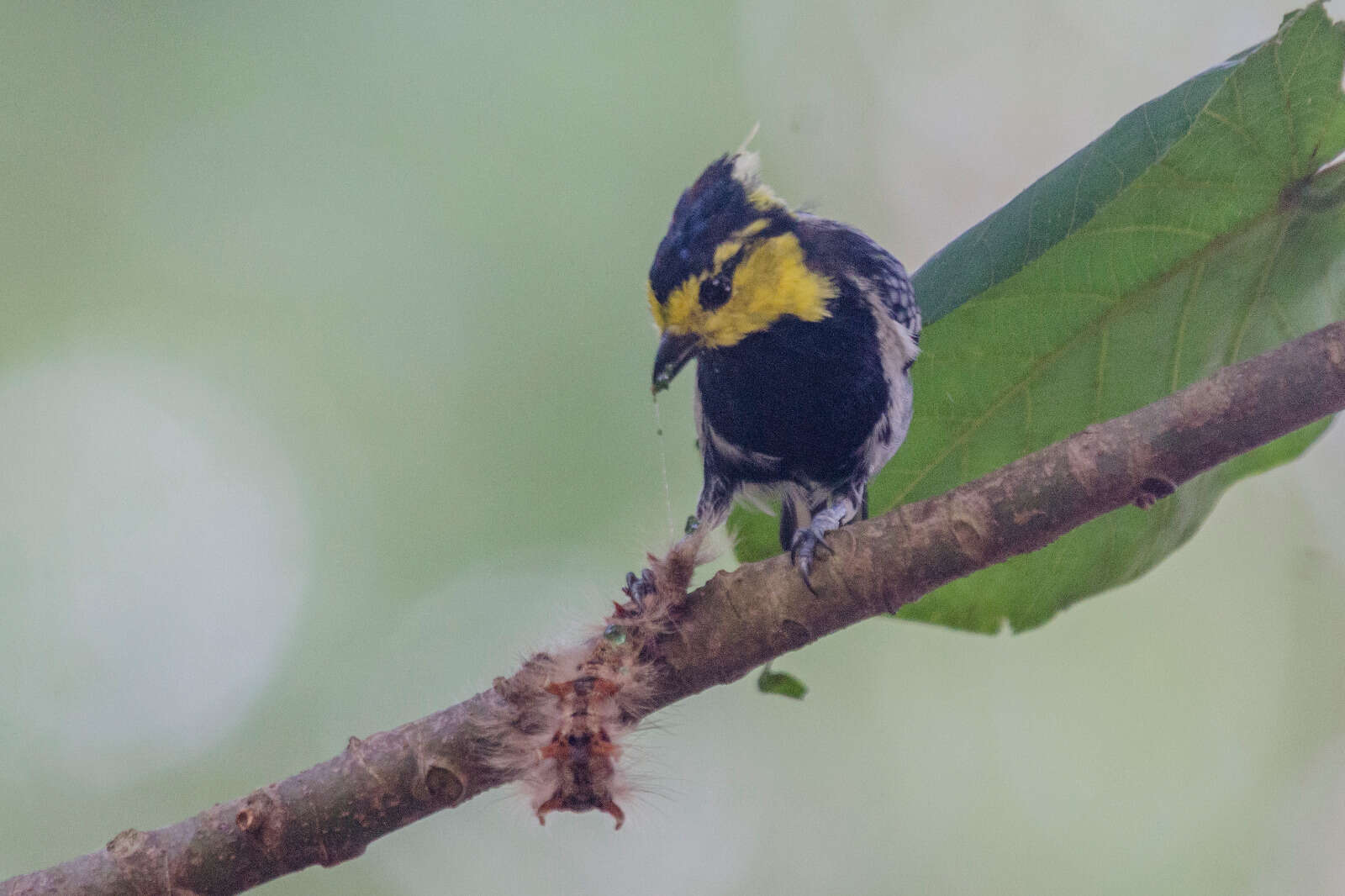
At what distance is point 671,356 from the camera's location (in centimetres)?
265

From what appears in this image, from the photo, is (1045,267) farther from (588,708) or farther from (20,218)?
(20,218)

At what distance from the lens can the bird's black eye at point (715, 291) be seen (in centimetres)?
268

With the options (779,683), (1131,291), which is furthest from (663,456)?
(1131,291)

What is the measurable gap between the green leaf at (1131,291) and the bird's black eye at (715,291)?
60 cm

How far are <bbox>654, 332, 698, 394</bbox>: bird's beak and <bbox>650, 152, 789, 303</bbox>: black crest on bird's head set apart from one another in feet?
0.31

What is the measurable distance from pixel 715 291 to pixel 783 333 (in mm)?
190

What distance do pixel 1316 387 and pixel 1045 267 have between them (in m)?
0.50

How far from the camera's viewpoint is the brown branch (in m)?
1.64

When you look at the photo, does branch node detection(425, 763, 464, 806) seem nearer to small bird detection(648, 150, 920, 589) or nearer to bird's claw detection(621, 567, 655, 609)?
bird's claw detection(621, 567, 655, 609)

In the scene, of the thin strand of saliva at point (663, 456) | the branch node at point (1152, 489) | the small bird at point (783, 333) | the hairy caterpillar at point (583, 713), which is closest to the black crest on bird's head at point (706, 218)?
the small bird at point (783, 333)

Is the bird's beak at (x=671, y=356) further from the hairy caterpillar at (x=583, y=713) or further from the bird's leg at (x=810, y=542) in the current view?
the hairy caterpillar at (x=583, y=713)

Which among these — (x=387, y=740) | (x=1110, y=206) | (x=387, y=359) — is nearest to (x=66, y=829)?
(x=387, y=359)

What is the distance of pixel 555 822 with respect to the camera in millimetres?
1764

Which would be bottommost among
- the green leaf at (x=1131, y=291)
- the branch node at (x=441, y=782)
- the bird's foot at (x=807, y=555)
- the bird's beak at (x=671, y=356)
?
the branch node at (x=441, y=782)
